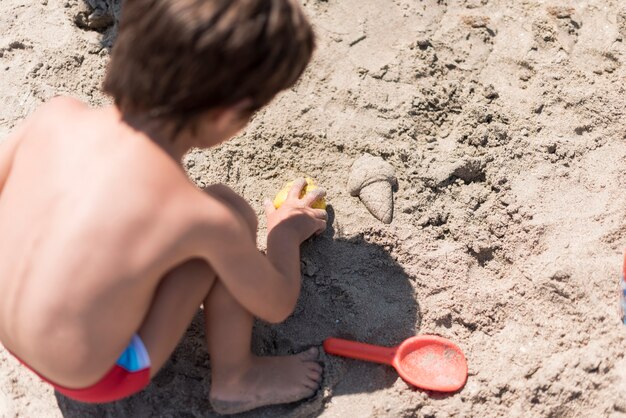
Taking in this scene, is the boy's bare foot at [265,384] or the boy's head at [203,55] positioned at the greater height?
the boy's head at [203,55]

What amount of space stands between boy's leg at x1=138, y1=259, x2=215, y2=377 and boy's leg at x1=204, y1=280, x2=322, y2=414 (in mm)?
88

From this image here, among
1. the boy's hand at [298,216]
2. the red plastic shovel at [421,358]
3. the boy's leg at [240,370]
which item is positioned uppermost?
the boy's hand at [298,216]

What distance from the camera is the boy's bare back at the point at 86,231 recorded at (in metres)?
1.23

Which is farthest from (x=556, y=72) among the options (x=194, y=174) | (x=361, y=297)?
(x=194, y=174)

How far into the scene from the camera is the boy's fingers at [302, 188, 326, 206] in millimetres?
1831

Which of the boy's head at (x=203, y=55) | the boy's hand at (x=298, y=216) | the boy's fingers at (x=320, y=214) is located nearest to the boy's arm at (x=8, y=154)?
the boy's head at (x=203, y=55)

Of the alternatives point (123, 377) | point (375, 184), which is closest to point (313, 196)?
point (375, 184)

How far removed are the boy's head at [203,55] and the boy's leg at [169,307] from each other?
0.32 metres

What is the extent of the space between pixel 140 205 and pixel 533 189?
1.07m

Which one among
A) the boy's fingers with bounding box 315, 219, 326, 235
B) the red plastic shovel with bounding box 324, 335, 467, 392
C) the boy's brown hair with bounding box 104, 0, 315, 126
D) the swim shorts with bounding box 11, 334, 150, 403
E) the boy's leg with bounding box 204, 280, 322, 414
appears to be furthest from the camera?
the boy's fingers with bounding box 315, 219, 326, 235

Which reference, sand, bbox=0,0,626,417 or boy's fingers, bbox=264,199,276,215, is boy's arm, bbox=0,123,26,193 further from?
boy's fingers, bbox=264,199,276,215

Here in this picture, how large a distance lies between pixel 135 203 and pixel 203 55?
270 mm

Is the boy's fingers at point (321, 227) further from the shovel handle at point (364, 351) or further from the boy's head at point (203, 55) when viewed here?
the boy's head at point (203, 55)

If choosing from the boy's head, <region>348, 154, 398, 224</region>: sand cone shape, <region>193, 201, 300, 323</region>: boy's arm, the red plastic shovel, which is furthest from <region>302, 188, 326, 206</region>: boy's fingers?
the boy's head
